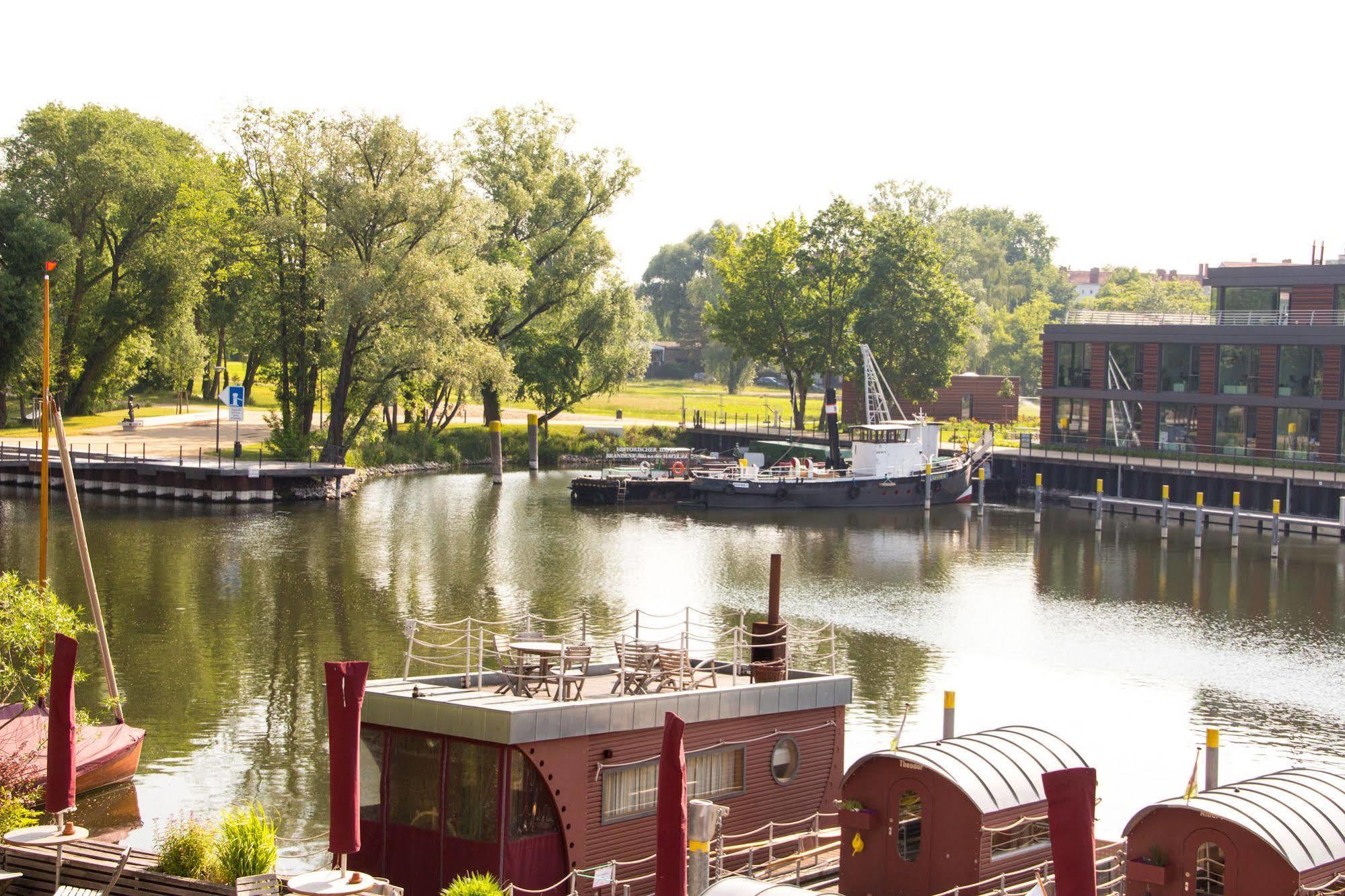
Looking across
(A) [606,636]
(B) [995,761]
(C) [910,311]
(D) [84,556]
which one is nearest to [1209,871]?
(B) [995,761]

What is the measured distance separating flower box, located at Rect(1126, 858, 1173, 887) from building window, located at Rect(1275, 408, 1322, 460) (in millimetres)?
64148

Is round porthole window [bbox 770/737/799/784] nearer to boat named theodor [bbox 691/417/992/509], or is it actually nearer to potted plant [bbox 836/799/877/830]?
potted plant [bbox 836/799/877/830]

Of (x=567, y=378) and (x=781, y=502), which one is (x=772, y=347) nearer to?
(x=567, y=378)

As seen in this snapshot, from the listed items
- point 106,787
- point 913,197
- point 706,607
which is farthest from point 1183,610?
point 913,197

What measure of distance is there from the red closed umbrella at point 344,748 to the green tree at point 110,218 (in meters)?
73.0

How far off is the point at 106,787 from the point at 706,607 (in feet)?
78.9

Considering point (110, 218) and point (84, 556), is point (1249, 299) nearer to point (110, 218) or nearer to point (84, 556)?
point (110, 218)

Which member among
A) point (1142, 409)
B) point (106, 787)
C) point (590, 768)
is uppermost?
point (1142, 409)

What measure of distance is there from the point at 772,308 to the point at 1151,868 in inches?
3482

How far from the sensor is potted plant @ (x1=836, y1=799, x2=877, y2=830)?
2088 cm

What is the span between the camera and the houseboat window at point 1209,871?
18516 mm

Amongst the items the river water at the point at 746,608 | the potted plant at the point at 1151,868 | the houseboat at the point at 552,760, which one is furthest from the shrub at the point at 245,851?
the potted plant at the point at 1151,868

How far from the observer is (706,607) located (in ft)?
162

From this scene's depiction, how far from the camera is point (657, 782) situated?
2175cm
